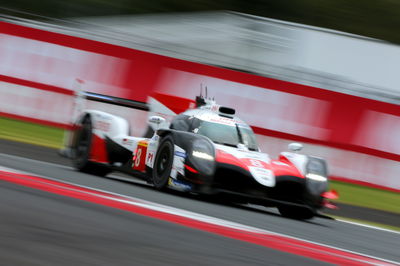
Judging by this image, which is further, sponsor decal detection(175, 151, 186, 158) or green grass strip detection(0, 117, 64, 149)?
green grass strip detection(0, 117, 64, 149)

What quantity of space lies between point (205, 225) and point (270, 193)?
231 cm

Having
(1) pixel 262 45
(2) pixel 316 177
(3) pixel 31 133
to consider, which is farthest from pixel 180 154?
(1) pixel 262 45

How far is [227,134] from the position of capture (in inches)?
369

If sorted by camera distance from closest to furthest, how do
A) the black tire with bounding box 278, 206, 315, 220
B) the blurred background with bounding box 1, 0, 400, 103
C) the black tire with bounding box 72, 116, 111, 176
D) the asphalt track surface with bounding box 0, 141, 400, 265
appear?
the asphalt track surface with bounding box 0, 141, 400, 265 < the black tire with bounding box 278, 206, 315, 220 < the black tire with bounding box 72, 116, 111, 176 < the blurred background with bounding box 1, 0, 400, 103

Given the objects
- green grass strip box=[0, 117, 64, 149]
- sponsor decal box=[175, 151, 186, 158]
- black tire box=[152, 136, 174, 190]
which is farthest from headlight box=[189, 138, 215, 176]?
green grass strip box=[0, 117, 64, 149]

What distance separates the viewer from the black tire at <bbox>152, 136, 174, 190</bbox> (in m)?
8.78

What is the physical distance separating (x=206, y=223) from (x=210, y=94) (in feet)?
27.0

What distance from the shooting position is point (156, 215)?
6344 millimetres

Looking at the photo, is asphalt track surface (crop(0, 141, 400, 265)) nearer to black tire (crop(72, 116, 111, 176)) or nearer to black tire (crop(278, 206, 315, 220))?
black tire (crop(278, 206, 315, 220))

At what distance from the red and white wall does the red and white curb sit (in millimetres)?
6280

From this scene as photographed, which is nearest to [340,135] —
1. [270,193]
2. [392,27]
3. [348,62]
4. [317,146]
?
[317,146]

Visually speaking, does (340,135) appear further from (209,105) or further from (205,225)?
(205,225)

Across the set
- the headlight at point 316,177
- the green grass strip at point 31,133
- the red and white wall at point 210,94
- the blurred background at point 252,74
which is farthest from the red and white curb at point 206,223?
the red and white wall at point 210,94

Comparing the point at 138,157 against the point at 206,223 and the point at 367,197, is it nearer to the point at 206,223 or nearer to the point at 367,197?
the point at 206,223
